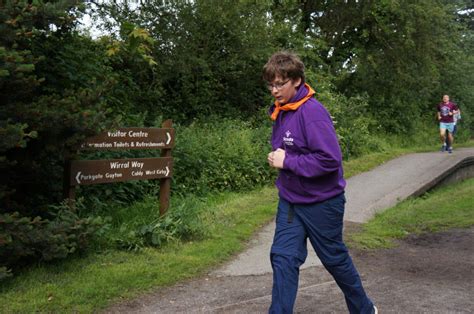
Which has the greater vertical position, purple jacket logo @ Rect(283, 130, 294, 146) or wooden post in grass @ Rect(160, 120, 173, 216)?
purple jacket logo @ Rect(283, 130, 294, 146)

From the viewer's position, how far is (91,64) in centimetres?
745

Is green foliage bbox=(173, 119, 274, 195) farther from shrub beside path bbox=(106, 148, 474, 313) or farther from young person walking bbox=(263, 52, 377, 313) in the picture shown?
young person walking bbox=(263, 52, 377, 313)

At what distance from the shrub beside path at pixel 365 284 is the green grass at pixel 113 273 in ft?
0.49

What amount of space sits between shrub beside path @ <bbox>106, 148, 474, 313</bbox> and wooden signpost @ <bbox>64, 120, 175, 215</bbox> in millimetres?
1402

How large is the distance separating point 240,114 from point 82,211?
8.72 m

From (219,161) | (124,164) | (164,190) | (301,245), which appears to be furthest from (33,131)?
(219,161)

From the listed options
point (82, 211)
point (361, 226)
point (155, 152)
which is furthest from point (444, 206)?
point (82, 211)

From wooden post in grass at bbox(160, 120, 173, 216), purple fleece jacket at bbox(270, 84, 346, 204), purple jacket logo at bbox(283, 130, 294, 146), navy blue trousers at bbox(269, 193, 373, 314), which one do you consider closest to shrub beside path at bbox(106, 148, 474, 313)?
navy blue trousers at bbox(269, 193, 373, 314)

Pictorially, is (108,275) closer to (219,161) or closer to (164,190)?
(164,190)

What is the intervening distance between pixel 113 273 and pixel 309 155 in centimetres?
244

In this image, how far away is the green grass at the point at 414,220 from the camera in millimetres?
7230

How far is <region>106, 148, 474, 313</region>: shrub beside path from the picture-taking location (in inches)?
183

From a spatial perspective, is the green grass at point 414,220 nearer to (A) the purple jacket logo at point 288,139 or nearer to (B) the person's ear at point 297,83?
(A) the purple jacket logo at point 288,139

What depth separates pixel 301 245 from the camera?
12.4 feet
